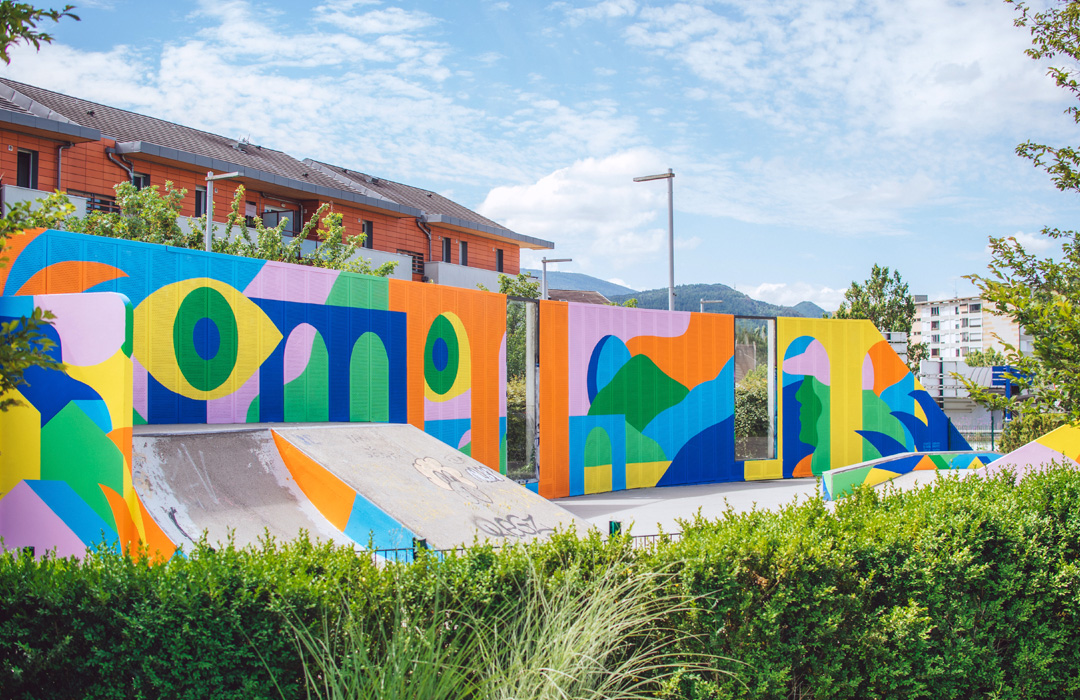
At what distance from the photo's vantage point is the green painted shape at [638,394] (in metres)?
17.5

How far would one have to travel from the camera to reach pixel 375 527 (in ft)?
26.9

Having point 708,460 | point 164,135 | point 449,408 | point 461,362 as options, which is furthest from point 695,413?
point 164,135

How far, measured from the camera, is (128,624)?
3.70 m

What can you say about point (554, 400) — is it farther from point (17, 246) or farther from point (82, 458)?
point (82, 458)

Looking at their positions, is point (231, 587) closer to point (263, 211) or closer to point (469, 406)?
point (469, 406)

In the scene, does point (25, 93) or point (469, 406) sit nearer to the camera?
point (469, 406)

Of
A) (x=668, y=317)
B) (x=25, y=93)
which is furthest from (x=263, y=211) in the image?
(x=668, y=317)

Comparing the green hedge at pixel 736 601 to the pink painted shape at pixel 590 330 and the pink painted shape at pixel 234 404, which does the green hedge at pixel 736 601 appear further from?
the pink painted shape at pixel 590 330

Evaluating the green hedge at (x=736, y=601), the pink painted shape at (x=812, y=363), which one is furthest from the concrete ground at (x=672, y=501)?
the green hedge at (x=736, y=601)

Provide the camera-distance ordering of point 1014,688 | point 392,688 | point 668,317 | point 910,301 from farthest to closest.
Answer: point 910,301, point 668,317, point 1014,688, point 392,688

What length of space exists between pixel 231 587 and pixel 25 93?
2609 cm

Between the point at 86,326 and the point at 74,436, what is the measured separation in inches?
37.9

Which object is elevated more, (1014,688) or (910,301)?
(910,301)

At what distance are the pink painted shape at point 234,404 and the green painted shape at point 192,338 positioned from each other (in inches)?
9.6
